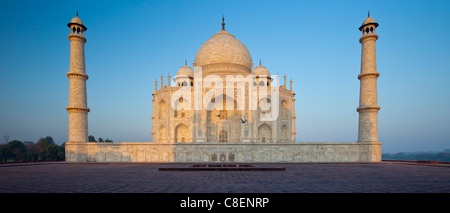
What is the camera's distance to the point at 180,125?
94.9ft

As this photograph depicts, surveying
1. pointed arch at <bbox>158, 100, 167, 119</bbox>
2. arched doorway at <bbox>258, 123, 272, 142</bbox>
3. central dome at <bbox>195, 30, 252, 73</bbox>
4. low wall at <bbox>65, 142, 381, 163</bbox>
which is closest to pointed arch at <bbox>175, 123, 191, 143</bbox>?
pointed arch at <bbox>158, 100, 167, 119</bbox>

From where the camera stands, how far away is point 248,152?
2111 centimetres

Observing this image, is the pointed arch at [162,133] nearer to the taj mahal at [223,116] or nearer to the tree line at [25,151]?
the taj mahal at [223,116]

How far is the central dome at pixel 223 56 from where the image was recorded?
3123 cm

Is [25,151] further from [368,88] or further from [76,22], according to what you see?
[368,88]

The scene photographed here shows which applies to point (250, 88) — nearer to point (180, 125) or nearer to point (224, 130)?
point (224, 130)

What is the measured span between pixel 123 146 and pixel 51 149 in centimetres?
2709

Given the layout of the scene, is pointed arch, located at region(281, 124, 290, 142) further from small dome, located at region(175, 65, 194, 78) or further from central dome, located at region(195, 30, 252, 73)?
small dome, located at region(175, 65, 194, 78)

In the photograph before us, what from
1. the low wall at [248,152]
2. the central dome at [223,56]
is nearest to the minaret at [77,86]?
the low wall at [248,152]

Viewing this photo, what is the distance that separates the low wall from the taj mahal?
71 mm

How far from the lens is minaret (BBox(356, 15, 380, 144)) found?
70.3 ft

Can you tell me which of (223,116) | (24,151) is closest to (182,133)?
(223,116)
